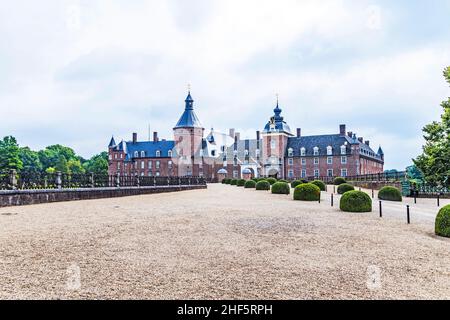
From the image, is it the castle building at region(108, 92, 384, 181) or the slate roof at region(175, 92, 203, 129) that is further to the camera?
the slate roof at region(175, 92, 203, 129)

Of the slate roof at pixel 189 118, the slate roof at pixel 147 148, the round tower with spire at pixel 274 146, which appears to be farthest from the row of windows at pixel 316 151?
the slate roof at pixel 147 148

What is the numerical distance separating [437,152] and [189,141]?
63.1 m

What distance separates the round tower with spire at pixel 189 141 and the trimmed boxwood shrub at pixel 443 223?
7172cm

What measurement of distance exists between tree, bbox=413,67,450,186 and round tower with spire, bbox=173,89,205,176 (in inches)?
2424

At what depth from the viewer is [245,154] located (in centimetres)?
8219

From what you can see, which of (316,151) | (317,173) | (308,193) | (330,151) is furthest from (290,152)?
(308,193)

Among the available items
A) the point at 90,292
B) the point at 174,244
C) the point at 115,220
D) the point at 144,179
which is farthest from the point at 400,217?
the point at 144,179

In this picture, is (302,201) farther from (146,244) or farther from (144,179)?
(144,179)

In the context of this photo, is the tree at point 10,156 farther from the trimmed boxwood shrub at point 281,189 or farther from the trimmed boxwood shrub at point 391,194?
the trimmed boxwood shrub at point 391,194

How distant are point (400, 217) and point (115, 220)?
10.6 meters

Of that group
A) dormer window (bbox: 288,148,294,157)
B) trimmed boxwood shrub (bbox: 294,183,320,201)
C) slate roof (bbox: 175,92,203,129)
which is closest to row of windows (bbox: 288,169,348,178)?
dormer window (bbox: 288,148,294,157)

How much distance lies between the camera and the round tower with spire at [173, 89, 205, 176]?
80.4 meters

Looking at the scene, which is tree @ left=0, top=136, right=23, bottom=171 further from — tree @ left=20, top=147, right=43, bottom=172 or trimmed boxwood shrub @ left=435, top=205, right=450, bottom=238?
trimmed boxwood shrub @ left=435, top=205, right=450, bottom=238

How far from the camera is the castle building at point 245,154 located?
238 ft
